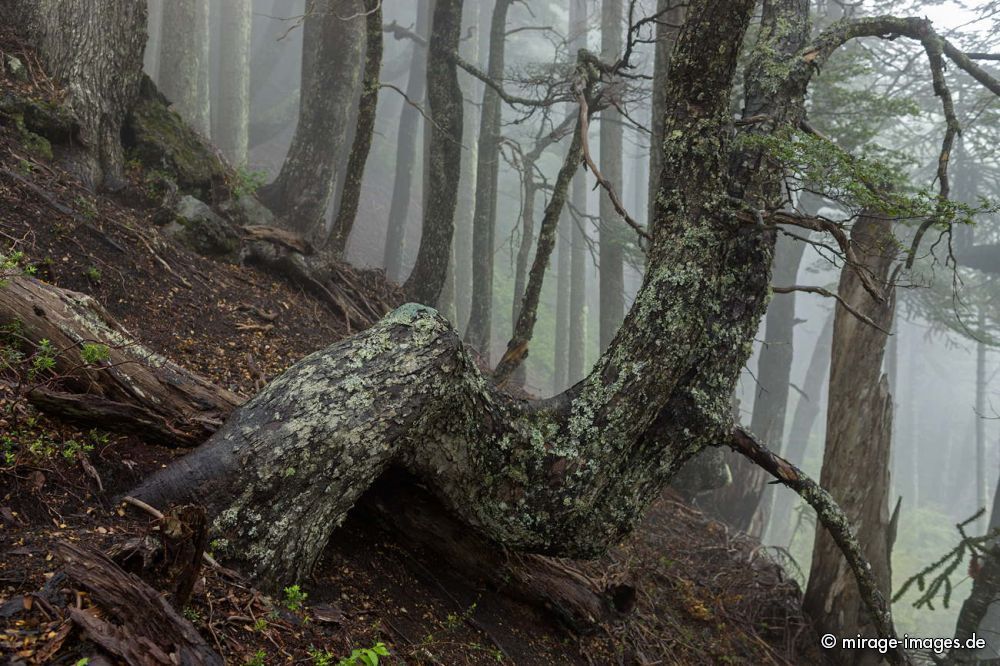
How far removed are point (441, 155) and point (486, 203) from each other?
3.84 metres

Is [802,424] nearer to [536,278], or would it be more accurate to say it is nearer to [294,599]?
[536,278]

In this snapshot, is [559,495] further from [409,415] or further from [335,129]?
[335,129]

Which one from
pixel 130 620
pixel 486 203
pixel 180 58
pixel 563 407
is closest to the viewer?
pixel 130 620

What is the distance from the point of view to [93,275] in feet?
14.7

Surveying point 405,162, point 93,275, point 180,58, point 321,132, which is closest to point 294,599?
point 93,275

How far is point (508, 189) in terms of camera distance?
119 ft

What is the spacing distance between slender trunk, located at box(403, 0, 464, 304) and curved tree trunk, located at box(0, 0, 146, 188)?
291 cm

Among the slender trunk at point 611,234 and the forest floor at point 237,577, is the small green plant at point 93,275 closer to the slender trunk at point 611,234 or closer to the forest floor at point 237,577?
the forest floor at point 237,577

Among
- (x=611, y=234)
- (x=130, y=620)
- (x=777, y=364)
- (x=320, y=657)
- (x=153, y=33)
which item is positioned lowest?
(x=320, y=657)

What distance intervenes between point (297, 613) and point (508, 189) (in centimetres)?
3447

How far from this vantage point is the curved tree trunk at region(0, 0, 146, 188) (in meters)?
5.65

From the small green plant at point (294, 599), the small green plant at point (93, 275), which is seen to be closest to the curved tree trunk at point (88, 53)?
the small green plant at point (93, 275)

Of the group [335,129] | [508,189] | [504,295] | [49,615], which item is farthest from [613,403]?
[508,189]

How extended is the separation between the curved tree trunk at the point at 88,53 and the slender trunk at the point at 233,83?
845cm
